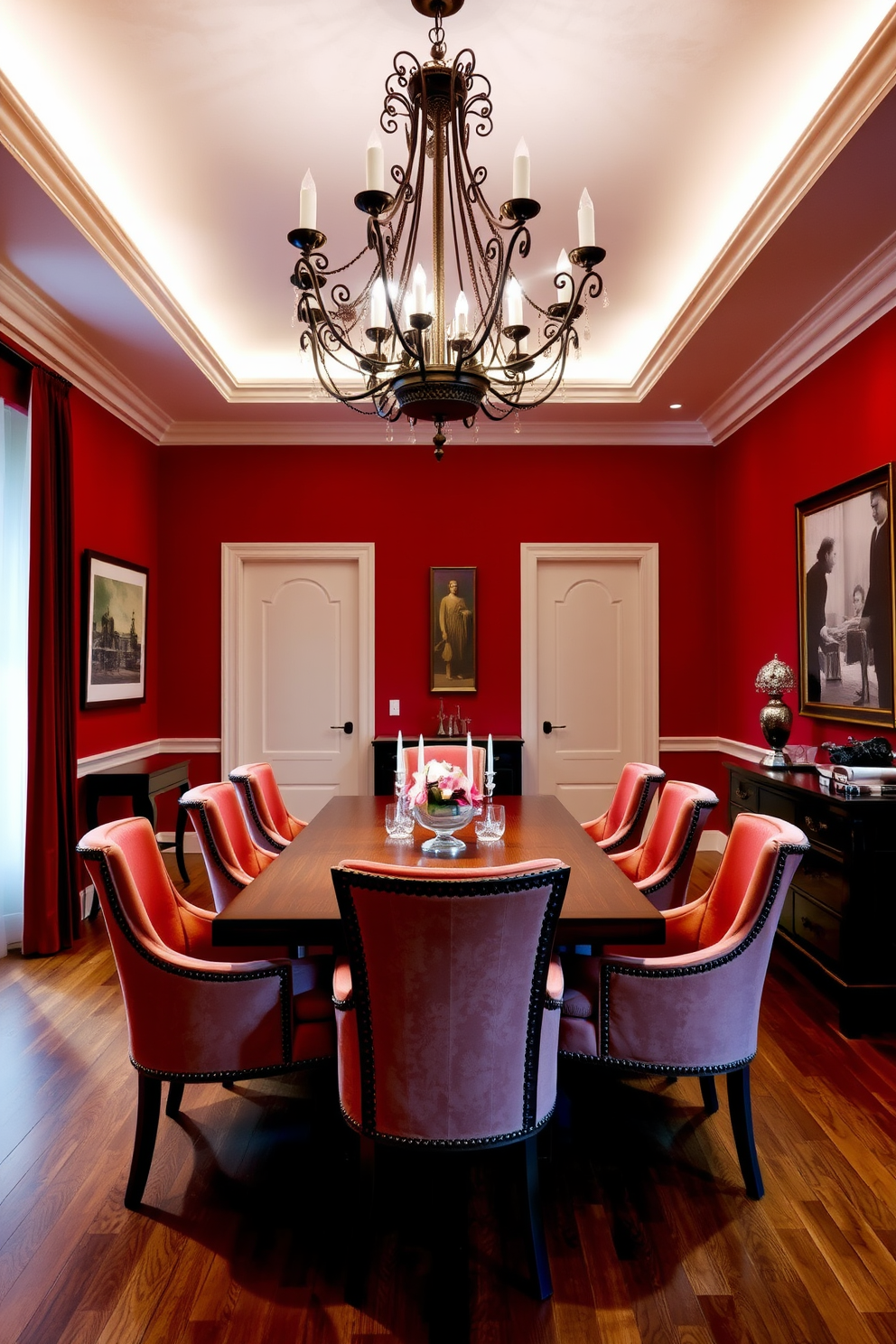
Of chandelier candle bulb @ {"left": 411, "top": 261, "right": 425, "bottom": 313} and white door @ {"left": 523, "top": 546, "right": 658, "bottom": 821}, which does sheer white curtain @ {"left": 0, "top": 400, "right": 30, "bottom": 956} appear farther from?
white door @ {"left": 523, "top": 546, "right": 658, "bottom": 821}

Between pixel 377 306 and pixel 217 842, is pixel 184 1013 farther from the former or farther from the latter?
pixel 377 306

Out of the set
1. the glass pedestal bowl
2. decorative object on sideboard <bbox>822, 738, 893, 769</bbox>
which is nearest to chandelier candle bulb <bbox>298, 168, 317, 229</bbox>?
the glass pedestal bowl

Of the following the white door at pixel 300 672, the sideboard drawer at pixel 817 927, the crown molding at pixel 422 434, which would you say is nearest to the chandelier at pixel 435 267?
the sideboard drawer at pixel 817 927

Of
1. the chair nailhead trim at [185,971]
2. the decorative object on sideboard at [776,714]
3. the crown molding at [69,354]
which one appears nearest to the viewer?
the chair nailhead trim at [185,971]

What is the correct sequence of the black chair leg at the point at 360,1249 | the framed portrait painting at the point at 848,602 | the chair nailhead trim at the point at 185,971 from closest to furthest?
1. the black chair leg at the point at 360,1249
2. the chair nailhead trim at the point at 185,971
3. the framed portrait painting at the point at 848,602

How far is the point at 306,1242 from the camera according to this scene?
196 cm

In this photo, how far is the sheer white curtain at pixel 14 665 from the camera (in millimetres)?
4012

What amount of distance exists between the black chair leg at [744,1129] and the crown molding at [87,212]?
11.5ft

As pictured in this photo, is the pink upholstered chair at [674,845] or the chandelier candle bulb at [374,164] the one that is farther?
the pink upholstered chair at [674,845]

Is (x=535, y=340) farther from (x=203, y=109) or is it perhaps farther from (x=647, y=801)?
(x=647, y=801)

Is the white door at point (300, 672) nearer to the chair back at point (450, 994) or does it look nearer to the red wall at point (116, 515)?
the red wall at point (116, 515)

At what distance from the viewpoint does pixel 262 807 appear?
361 centimetres

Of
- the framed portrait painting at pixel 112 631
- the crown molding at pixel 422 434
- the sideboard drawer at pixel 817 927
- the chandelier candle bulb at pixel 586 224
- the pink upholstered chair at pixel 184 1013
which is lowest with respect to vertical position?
the sideboard drawer at pixel 817 927

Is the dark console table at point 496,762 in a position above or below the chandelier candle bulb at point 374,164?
below
